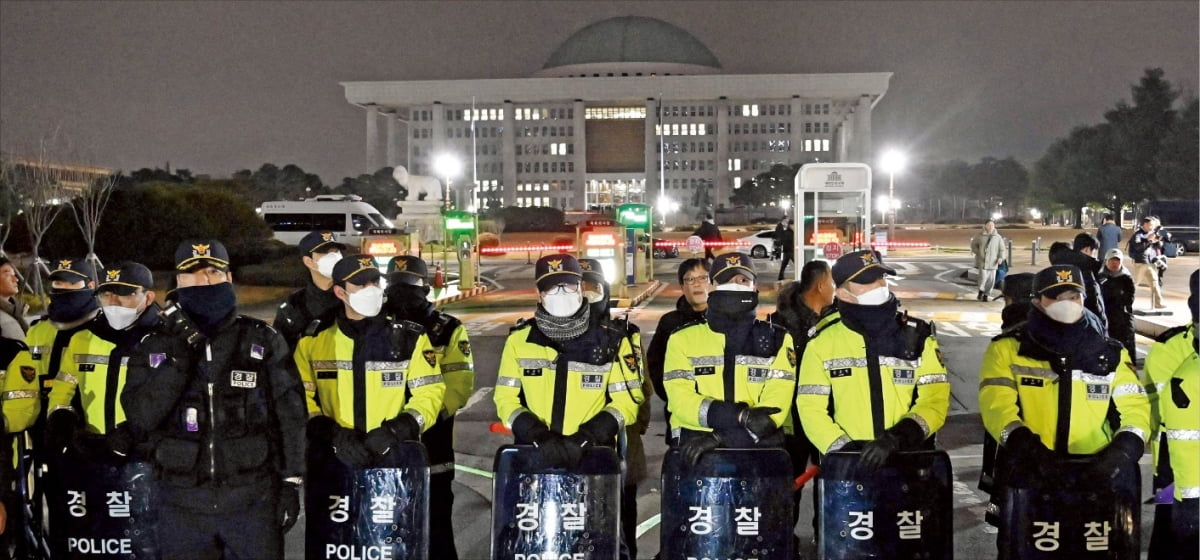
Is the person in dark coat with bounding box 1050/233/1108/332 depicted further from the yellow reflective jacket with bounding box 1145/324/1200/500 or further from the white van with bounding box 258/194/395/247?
the white van with bounding box 258/194/395/247

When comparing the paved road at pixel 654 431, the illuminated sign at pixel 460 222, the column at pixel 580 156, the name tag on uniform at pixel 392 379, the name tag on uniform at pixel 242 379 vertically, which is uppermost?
the column at pixel 580 156

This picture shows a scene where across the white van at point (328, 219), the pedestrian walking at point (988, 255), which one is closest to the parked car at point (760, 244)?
the white van at point (328, 219)

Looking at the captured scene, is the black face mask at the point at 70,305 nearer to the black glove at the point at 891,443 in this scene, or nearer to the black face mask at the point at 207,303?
the black face mask at the point at 207,303

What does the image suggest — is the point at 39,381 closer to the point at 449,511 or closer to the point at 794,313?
the point at 449,511

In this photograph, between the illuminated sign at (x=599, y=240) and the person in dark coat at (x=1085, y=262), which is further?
the illuminated sign at (x=599, y=240)

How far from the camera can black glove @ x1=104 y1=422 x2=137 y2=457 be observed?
16.5 feet

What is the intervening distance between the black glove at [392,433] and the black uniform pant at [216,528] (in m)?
0.56

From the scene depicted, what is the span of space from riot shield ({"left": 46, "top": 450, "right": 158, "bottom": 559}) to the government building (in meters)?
126

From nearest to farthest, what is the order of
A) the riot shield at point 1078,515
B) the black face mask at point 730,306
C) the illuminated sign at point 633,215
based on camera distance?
the riot shield at point 1078,515 < the black face mask at point 730,306 < the illuminated sign at point 633,215

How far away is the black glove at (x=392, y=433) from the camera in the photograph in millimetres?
5125

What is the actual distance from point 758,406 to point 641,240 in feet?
83.6

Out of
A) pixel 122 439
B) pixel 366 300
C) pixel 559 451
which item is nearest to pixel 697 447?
pixel 559 451

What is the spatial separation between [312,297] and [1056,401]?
421cm

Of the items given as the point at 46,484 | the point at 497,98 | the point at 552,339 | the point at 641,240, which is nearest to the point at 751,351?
the point at 552,339
